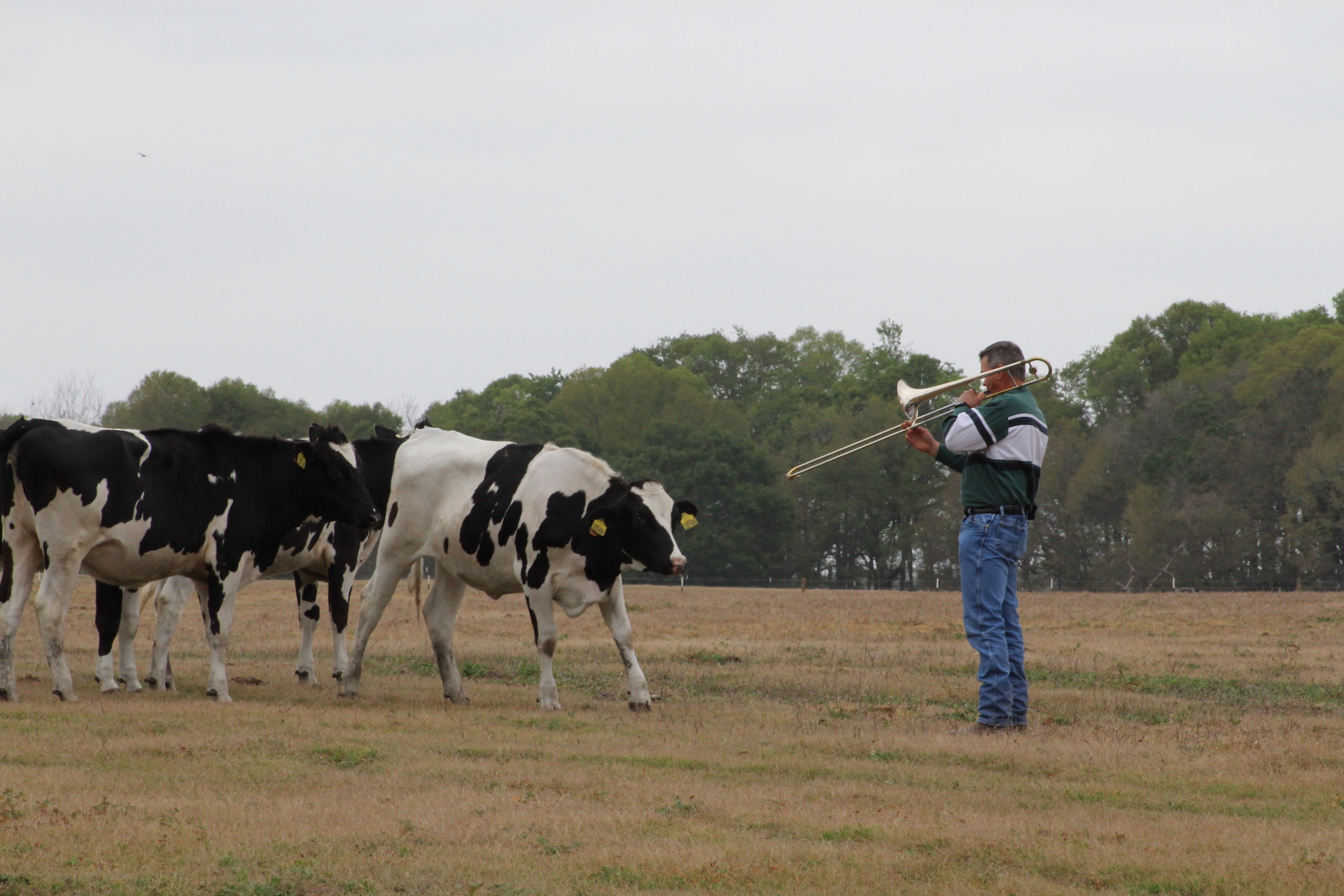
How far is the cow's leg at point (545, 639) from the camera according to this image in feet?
46.4

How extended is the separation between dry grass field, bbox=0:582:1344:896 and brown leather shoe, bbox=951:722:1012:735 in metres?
0.22

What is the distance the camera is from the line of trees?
2931 inches

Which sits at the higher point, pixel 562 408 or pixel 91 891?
pixel 562 408

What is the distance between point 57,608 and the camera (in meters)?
13.7

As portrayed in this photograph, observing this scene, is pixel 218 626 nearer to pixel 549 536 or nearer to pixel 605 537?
pixel 549 536

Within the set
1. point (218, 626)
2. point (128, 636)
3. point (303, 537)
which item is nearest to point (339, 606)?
point (303, 537)

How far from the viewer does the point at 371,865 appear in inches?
286

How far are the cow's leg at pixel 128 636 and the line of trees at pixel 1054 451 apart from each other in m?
53.0

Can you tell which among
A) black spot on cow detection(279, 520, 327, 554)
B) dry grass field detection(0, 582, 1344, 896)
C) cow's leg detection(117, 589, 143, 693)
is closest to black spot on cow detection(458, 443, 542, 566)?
dry grass field detection(0, 582, 1344, 896)

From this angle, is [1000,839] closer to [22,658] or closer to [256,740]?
[256,740]

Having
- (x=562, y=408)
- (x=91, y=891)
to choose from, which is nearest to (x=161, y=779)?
(x=91, y=891)

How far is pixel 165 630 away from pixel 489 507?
4.00 m

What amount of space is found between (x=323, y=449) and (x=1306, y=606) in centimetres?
2791

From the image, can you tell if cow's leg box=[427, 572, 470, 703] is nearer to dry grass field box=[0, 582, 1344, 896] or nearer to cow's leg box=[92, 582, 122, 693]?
dry grass field box=[0, 582, 1344, 896]
